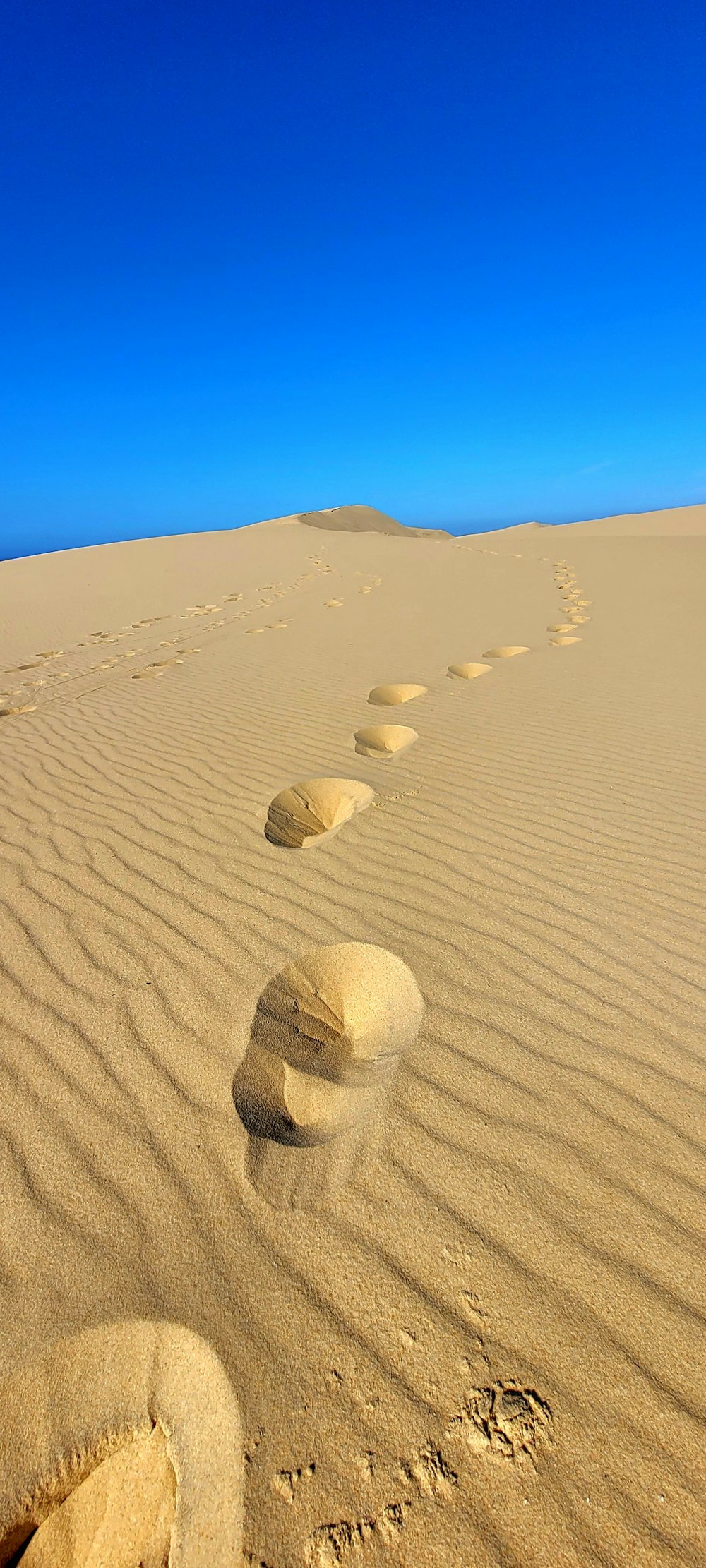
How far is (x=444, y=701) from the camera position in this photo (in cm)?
490

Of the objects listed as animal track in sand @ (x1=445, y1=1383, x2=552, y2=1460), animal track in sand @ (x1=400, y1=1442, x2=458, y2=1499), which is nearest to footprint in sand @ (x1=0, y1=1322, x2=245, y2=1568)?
animal track in sand @ (x1=400, y1=1442, x2=458, y2=1499)

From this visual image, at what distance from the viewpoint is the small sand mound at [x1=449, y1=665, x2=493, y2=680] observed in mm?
5710

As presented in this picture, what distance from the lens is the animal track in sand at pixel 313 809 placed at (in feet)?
9.53

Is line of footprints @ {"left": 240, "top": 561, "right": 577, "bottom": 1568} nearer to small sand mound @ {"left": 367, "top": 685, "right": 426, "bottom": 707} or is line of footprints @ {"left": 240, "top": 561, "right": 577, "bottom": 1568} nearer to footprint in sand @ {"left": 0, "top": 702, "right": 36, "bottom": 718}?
small sand mound @ {"left": 367, "top": 685, "right": 426, "bottom": 707}

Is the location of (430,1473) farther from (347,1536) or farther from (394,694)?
(394,694)

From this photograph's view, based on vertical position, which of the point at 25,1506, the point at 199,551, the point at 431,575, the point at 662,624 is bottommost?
the point at 25,1506

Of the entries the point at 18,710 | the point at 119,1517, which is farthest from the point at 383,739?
the point at 18,710

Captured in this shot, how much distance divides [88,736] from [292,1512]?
4516 millimetres

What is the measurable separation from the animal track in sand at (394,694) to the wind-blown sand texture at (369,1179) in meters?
1.67

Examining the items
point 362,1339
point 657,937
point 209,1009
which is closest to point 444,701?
point 657,937

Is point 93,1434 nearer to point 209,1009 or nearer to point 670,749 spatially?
point 209,1009

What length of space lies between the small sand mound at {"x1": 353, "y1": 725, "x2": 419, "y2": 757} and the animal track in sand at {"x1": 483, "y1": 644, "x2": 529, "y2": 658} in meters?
2.59

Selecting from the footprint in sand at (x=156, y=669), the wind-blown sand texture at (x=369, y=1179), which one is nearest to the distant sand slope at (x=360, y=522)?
the footprint in sand at (x=156, y=669)

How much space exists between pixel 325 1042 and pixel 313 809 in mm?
1605
